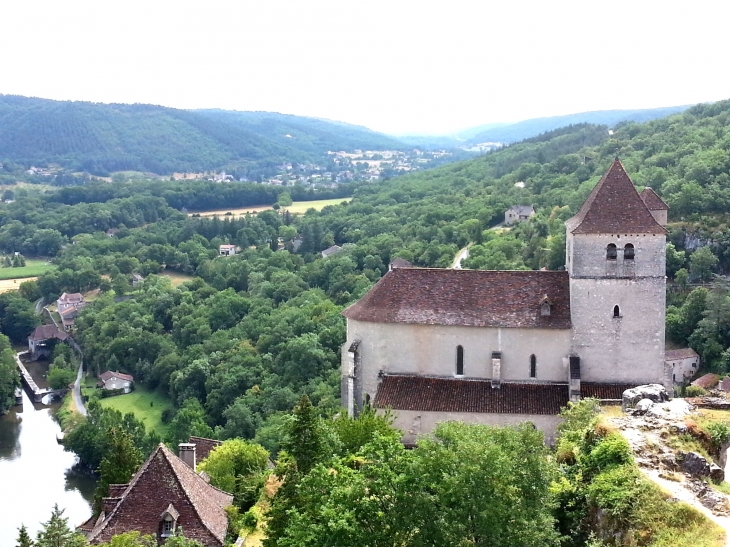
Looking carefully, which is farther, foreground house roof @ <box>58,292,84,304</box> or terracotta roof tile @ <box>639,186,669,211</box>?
foreground house roof @ <box>58,292,84,304</box>

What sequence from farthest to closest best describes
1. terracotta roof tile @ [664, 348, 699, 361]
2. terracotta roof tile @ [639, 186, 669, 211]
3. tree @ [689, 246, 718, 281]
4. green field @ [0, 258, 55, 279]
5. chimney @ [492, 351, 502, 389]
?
green field @ [0, 258, 55, 279], tree @ [689, 246, 718, 281], terracotta roof tile @ [664, 348, 699, 361], terracotta roof tile @ [639, 186, 669, 211], chimney @ [492, 351, 502, 389]

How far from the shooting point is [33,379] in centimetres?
9331

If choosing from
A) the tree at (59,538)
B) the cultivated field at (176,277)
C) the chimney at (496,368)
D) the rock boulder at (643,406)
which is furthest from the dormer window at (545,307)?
the cultivated field at (176,277)

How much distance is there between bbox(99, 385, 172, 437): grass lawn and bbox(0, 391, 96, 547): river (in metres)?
6.04

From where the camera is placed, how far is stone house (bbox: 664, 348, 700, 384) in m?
68.7

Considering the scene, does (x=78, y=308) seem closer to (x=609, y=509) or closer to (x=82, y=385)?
(x=82, y=385)

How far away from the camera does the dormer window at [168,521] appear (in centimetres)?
2666

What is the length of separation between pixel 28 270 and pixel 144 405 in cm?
6868

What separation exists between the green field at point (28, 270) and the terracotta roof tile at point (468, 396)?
11080 cm

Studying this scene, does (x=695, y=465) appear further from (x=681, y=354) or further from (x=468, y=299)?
(x=681, y=354)

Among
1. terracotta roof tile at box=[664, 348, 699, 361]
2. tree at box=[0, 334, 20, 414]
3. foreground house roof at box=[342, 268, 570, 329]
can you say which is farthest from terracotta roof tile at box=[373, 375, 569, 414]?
tree at box=[0, 334, 20, 414]

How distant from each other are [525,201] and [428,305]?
86.7m

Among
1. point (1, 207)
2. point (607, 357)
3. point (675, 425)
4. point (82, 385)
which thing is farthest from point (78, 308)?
point (675, 425)

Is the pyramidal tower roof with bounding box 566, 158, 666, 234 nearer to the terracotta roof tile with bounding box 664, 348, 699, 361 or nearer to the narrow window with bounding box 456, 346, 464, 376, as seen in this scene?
the narrow window with bounding box 456, 346, 464, 376
